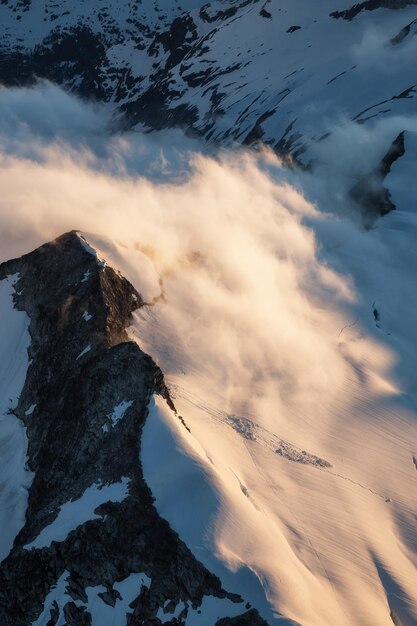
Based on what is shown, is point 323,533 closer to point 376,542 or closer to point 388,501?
point 376,542

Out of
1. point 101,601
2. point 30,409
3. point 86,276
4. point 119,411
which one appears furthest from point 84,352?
point 101,601

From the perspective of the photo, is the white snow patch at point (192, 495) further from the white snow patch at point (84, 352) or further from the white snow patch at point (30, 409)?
the white snow patch at point (30, 409)

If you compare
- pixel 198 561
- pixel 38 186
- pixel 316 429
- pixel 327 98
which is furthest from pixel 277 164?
pixel 198 561

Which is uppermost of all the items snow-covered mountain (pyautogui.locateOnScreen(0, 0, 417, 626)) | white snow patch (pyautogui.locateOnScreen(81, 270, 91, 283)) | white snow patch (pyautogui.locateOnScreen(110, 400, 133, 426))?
white snow patch (pyautogui.locateOnScreen(81, 270, 91, 283))

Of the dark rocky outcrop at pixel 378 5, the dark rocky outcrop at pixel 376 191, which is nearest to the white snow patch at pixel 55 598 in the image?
the dark rocky outcrop at pixel 376 191

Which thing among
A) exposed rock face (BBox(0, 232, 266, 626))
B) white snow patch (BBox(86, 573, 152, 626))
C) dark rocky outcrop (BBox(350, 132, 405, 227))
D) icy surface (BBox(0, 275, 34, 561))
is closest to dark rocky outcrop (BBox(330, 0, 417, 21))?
dark rocky outcrop (BBox(350, 132, 405, 227))

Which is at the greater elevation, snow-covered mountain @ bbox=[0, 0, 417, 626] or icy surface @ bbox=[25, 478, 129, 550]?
icy surface @ bbox=[25, 478, 129, 550]

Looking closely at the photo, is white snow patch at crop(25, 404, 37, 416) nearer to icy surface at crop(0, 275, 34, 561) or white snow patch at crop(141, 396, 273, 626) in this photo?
icy surface at crop(0, 275, 34, 561)

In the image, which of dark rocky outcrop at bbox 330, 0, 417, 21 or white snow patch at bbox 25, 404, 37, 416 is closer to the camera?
white snow patch at bbox 25, 404, 37, 416
